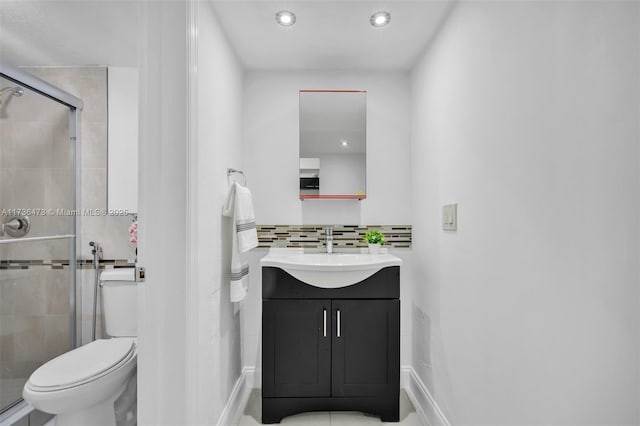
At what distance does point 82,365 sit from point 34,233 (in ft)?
2.70

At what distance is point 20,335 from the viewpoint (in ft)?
5.90

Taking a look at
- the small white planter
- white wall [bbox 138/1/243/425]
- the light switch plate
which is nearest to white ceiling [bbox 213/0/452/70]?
white wall [bbox 138/1/243/425]

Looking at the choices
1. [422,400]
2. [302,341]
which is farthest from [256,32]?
[422,400]

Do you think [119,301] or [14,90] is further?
[119,301]

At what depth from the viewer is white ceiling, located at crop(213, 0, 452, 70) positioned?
5.40ft

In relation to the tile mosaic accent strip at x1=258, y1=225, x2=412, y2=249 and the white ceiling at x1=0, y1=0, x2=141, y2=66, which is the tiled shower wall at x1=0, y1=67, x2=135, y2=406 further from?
the tile mosaic accent strip at x1=258, y1=225, x2=412, y2=249

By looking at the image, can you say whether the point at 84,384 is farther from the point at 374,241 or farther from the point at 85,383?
the point at 374,241

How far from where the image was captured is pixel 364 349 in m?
1.89

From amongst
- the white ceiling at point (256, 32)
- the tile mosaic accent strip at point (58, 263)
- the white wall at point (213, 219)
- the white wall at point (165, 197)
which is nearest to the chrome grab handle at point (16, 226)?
the tile mosaic accent strip at point (58, 263)

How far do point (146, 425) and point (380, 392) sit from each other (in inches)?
46.3

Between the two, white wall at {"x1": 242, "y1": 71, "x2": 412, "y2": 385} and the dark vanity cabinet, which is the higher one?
white wall at {"x1": 242, "y1": 71, "x2": 412, "y2": 385}

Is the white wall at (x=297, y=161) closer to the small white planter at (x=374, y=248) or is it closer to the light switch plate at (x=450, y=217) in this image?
the small white planter at (x=374, y=248)

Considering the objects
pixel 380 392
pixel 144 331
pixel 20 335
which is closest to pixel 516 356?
pixel 380 392

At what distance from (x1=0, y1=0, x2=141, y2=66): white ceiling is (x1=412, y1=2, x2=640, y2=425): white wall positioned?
1.54m
